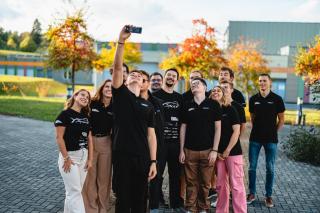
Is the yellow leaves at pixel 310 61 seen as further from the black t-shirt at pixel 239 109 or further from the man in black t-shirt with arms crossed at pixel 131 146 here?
the man in black t-shirt with arms crossed at pixel 131 146

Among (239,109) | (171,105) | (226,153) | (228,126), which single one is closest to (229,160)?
(226,153)

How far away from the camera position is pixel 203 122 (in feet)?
16.8

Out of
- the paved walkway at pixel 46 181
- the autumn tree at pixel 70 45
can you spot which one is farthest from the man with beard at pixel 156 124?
the autumn tree at pixel 70 45

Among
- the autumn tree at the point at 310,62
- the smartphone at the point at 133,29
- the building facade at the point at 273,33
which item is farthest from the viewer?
the building facade at the point at 273,33

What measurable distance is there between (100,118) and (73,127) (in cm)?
50

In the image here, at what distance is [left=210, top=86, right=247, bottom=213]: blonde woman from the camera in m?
5.11

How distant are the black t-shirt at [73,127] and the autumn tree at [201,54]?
19.0 m

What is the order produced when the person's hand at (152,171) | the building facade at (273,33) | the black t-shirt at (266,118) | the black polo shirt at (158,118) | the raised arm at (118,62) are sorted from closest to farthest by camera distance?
the raised arm at (118,62)
the person's hand at (152,171)
the black polo shirt at (158,118)
the black t-shirt at (266,118)
the building facade at (273,33)

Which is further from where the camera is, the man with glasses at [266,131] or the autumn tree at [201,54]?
the autumn tree at [201,54]

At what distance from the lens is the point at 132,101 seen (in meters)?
3.72

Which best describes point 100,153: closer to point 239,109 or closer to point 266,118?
point 239,109

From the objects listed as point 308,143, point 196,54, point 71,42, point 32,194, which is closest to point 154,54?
point 196,54

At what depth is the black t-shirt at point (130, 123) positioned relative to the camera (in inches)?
146

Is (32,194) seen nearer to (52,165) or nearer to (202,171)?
(52,165)
